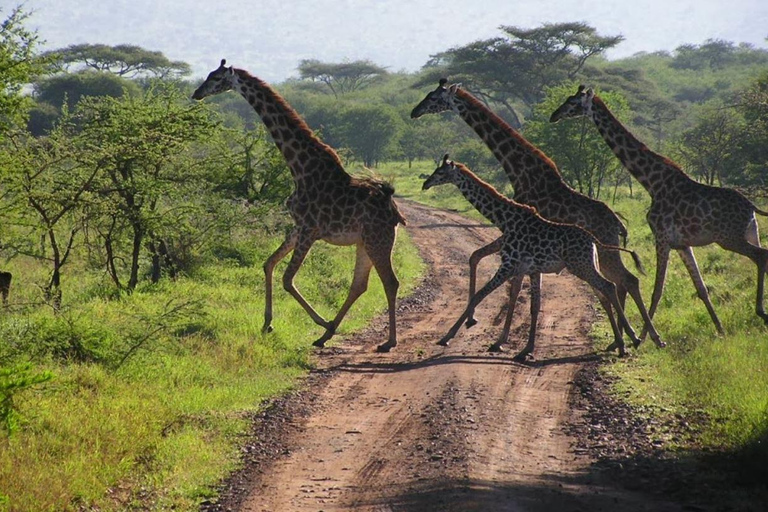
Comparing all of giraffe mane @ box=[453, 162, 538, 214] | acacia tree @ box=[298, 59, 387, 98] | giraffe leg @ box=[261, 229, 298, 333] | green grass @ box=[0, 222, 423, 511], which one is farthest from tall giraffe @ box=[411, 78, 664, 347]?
acacia tree @ box=[298, 59, 387, 98]

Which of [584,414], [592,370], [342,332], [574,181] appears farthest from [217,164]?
[574,181]

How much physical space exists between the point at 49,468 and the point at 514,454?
10.8 ft

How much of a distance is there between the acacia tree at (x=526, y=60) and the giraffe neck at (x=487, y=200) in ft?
117

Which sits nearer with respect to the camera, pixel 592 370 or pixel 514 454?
pixel 514 454

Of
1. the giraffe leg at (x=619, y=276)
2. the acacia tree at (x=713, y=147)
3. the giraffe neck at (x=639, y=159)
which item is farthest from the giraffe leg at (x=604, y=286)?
the acacia tree at (x=713, y=147)

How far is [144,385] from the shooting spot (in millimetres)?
9141

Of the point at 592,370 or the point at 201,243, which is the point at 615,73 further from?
the point at 592,370

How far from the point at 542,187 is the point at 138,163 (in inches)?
→ 218

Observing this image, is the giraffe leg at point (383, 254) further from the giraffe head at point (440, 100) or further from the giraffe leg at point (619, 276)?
the giraffe leg at point (619, 276)

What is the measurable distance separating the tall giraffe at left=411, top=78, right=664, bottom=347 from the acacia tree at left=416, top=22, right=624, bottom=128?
34201mm

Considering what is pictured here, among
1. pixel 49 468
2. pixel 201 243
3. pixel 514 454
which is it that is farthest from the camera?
pixel 201 243

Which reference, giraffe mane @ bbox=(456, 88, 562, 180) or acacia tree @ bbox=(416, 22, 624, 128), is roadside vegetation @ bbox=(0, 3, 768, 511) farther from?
acacia tree @ bbox=(416, 22, 624, 128)

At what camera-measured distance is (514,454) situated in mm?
7461

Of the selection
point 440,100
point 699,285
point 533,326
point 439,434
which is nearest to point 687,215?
point 699,285
